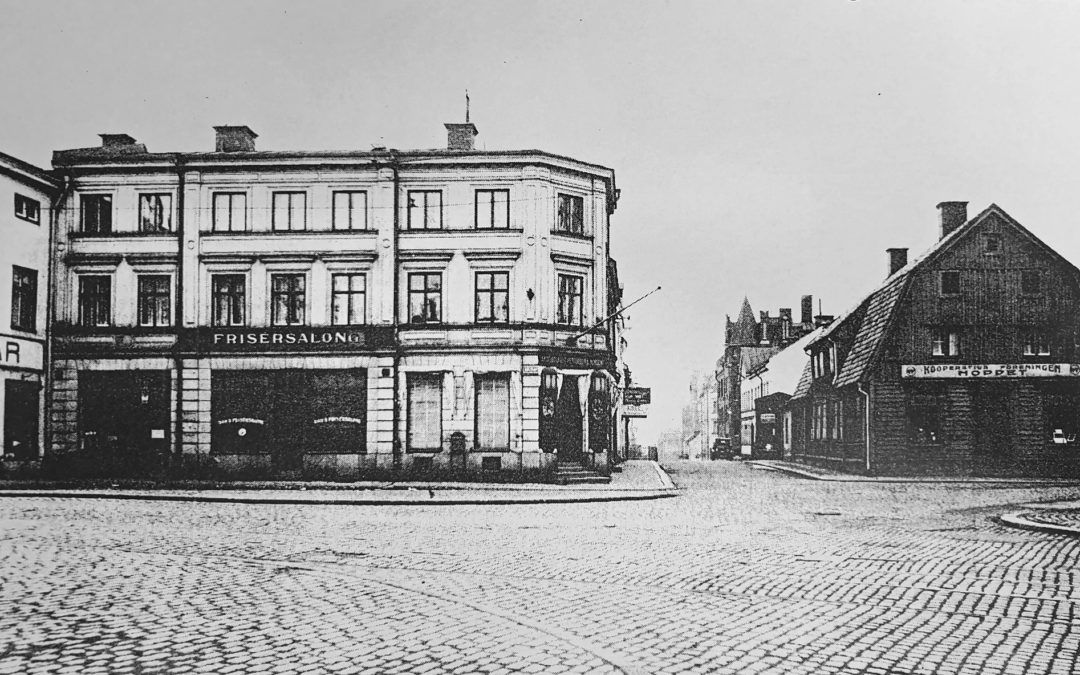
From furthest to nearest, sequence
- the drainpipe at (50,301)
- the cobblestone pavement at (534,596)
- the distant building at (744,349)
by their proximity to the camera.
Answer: the distant building at (744,349), the drainpipe at (50,301), the cobblestone pavement at (534,596)

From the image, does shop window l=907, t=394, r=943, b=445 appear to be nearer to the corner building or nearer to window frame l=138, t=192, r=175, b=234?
the corner building

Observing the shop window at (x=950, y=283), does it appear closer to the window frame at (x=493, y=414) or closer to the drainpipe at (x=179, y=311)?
the window frame at (x=493, y=414)

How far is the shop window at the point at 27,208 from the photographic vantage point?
102 ft

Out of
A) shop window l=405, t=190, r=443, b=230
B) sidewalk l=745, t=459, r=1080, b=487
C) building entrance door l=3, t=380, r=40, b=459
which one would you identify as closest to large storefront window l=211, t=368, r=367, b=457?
shop window l=405, t=190, r=443, b=230

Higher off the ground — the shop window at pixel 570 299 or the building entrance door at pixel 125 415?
the shop window at pixel 570 299

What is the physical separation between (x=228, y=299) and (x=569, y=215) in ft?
38.6

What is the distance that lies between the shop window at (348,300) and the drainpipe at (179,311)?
5114 mm

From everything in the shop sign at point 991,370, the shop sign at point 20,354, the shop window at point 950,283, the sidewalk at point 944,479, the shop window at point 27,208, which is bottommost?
the sidewalk at point 944,479

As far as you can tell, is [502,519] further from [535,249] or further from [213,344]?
[213,344]

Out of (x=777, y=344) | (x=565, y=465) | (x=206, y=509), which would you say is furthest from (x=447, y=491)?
(x=777, y=344)

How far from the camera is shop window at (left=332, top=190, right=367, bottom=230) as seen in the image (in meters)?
33.2

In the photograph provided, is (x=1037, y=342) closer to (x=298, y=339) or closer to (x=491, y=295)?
(x=491, y=295)

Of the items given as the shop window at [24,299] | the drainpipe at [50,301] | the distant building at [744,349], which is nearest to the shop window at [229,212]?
the drainpipe at [50,301]

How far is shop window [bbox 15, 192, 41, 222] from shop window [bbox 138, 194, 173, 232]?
3.07m
